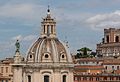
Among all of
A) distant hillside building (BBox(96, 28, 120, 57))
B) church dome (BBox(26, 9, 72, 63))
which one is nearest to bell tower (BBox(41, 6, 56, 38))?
church dome (BBox(26, 9, 72, 63))

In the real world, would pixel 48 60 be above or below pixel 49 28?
below

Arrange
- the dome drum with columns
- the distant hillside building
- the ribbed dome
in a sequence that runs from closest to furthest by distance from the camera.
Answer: the dome drum with columns, the ribbed dome, the distant hillside building

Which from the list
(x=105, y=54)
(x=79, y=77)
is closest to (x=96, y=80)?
(x=79, y=77)

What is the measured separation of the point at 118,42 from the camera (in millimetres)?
142375

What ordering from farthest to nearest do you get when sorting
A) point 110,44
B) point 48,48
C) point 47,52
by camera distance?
point 110,44 → point 48,48 → point 47,52

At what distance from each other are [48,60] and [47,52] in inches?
29.4

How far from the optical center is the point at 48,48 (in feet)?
213

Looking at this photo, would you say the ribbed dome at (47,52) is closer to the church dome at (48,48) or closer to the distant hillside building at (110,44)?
the church dome at (48,48)

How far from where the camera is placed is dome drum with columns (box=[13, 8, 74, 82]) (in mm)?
64250

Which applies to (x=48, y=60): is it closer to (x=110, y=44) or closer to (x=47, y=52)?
(x=47, y=52)

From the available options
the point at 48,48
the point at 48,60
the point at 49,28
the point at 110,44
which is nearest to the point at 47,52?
the point at 48,48

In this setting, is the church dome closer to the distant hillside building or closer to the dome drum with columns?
the dome drum with columns

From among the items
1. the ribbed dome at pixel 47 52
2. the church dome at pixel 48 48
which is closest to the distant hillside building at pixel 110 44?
the church dome at pixel 48 48

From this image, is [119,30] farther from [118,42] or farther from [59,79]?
[59,79]
